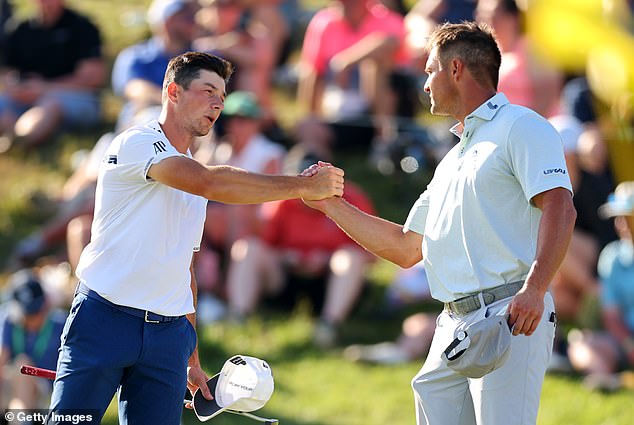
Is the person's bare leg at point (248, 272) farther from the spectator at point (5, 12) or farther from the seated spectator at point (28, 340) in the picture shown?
the spectator at point (5, 12)

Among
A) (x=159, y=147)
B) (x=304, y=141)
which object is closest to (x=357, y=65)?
(x=304, y=141)

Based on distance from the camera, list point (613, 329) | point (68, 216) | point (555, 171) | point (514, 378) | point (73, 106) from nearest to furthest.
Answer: point (555, 171) → point (514, 378) → point (613, 329) → point (68, 216) → point (73, 106)

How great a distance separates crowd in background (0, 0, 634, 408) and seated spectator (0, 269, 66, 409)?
0.05ft

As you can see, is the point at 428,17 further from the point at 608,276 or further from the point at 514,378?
the point at 514,378

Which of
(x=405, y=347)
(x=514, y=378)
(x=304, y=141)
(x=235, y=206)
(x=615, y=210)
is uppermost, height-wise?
(x=304, y=141)

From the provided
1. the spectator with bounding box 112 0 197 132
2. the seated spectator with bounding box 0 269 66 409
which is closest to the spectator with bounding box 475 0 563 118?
the spectator with bounding box 112 0 197 132

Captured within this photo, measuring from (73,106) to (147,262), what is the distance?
8.06 metres

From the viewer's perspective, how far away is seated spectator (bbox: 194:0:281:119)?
464 inches

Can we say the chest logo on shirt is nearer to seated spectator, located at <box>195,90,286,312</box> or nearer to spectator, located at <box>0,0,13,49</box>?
seated spectator, located at <box>195,90,286,312</box>

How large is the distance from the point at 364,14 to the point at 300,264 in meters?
2.83

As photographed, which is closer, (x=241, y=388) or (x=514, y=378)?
(x=514, y=378)

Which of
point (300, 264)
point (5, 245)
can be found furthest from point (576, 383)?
point (5, 245)

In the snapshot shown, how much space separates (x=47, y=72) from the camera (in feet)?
42.7

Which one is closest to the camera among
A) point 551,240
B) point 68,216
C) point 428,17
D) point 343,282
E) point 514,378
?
point 551,240
